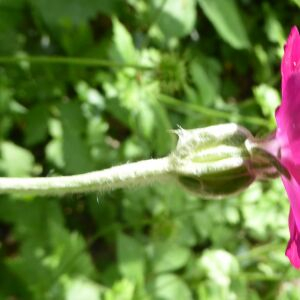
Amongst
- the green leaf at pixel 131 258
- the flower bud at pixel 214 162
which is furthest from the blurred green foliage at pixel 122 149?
the flower bud at pixel 214 162

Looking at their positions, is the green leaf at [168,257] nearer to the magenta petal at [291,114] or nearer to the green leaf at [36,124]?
the green leaf at [36,124]

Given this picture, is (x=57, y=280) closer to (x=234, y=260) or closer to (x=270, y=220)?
(x=234, y=260)

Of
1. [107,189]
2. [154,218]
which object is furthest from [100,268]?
[107,189]

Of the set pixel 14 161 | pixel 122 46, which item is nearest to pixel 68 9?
pixel 122 46

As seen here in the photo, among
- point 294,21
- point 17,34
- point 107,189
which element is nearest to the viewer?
point 107,189

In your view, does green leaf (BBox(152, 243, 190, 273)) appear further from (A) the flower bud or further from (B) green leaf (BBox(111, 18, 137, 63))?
(A) the flower bud
